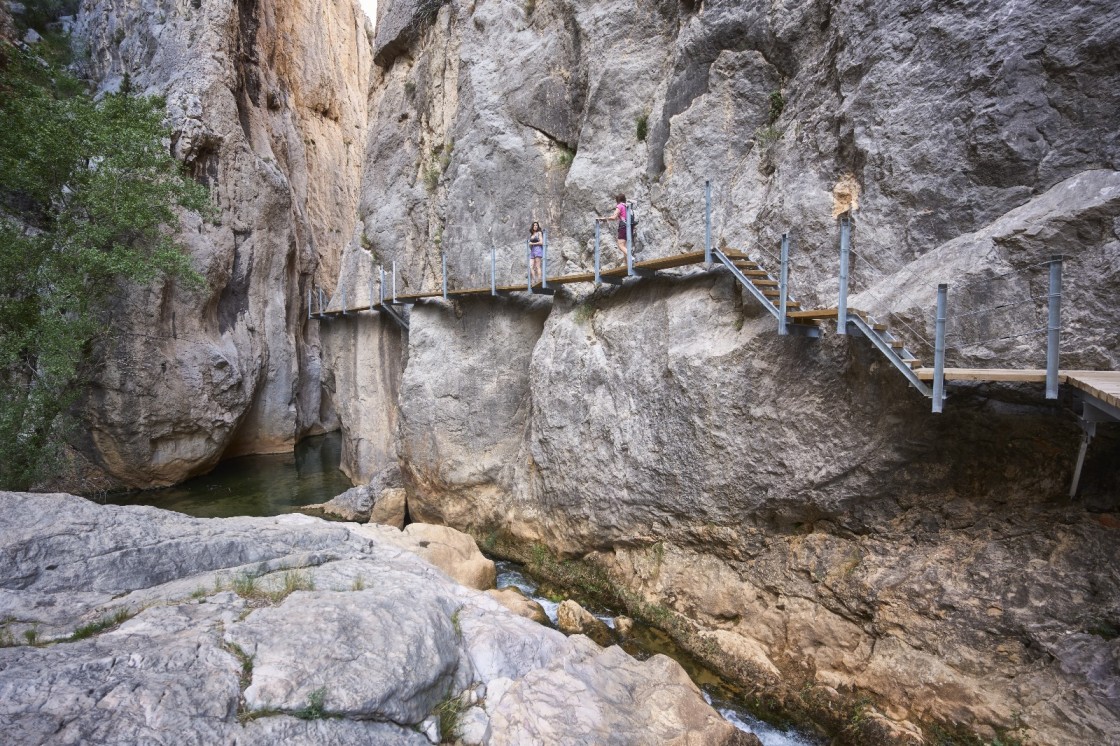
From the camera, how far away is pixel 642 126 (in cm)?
1096

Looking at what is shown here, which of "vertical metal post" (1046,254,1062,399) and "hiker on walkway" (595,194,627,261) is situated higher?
"hiker on walkway" (595,194,627,261)

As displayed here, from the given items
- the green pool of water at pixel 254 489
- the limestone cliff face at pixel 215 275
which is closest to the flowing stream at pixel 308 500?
the green pool of water at pixel 254 489

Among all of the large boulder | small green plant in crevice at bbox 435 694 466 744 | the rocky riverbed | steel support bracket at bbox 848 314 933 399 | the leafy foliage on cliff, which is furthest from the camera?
the leafy foliage on cliff

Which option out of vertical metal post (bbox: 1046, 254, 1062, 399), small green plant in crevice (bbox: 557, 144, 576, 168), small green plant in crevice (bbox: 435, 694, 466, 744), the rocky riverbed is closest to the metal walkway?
vertical metal post (bbox: 1046, 254, 1062, 399)

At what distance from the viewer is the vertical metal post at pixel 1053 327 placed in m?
4.60

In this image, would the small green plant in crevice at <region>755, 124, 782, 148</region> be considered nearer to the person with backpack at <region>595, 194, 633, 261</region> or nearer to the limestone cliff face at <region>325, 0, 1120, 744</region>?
the limestone cliff face at <region>325, 0, 1120, 744</region>

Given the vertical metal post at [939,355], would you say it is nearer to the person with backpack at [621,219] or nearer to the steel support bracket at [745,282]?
the steel support bracket at [745,282]

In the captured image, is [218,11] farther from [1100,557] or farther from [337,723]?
[1100,557]

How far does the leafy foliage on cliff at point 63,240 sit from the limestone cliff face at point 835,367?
355 inches

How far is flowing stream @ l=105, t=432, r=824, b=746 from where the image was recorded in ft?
23.6

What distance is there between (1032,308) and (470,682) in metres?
6.76

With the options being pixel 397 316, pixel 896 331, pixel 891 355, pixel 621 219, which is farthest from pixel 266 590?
pixel 397 316

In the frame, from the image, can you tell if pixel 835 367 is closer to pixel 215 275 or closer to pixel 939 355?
pixel 939 355

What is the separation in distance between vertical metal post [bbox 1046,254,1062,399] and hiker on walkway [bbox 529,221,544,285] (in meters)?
7.83
